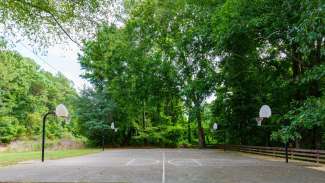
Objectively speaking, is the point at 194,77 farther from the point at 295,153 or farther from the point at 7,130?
the point at 7,130

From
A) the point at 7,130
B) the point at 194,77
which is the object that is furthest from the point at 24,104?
the point at 194,77

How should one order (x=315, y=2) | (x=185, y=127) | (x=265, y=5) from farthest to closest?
1. (x=185, y=127)
2. (x=265, y=5)
3. (x=315, y=2)

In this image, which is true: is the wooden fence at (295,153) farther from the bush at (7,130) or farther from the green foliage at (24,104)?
the bush at (7,130)

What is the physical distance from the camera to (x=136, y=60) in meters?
37.6

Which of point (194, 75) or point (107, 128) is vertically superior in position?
point (194, 75)

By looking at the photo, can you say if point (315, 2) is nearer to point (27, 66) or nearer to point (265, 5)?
point (265, 5)

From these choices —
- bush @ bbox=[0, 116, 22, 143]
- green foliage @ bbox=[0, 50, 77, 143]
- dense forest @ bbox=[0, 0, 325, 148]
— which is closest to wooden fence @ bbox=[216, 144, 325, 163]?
dense forest @ bbox=[0, 0, 325, 148]

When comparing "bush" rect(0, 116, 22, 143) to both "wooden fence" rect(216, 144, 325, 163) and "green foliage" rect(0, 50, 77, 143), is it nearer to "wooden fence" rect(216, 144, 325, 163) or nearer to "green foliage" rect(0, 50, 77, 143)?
"green foliage" rect(0, 50, 77, 143)

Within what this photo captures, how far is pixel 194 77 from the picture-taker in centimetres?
3625

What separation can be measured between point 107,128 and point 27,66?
61.8 ft

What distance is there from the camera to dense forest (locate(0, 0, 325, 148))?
600 inches

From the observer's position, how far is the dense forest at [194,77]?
15242 millimetres

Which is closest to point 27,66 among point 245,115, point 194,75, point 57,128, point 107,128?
point 57,128

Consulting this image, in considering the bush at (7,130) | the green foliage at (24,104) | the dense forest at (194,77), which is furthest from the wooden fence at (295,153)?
the bush at (7,130)
